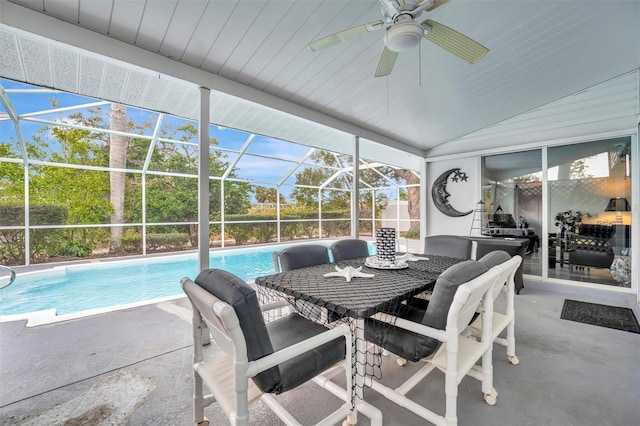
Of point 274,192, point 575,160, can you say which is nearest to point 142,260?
point 274,192

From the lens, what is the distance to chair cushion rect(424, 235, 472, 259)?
3139 millimetres

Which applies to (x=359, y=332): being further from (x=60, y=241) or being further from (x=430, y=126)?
(x=60, y=241)

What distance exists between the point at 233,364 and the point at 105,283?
5.99m

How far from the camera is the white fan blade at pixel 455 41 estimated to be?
5.77ft

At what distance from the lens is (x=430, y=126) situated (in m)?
4.59

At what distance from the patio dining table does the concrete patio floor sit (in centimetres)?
38

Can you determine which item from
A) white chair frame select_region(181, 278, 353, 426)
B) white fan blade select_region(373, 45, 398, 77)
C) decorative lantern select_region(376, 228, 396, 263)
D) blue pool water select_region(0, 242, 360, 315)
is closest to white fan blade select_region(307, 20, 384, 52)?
white fan blade select_region(373, 45, 398, 77)

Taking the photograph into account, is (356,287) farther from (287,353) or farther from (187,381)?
(187,381)

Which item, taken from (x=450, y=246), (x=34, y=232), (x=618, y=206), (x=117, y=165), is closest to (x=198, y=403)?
(x=450, y=246)

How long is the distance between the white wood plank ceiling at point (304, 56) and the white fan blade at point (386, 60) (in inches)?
13.0

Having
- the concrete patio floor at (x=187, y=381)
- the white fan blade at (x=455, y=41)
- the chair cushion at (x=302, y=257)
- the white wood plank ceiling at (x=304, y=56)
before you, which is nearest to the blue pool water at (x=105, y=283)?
the concrete patio floor at (x=187, y=381)

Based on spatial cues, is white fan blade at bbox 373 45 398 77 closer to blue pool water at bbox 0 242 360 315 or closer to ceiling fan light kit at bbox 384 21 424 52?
ceiling fan light kit at bbox 384 21 424 52

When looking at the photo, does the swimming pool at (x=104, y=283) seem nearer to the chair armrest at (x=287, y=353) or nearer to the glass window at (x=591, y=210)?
the chair armrest at (x=287, y=353)

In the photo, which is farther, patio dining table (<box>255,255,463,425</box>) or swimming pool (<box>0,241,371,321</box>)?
swimming pool (<box>0,241,371,321</box>)
